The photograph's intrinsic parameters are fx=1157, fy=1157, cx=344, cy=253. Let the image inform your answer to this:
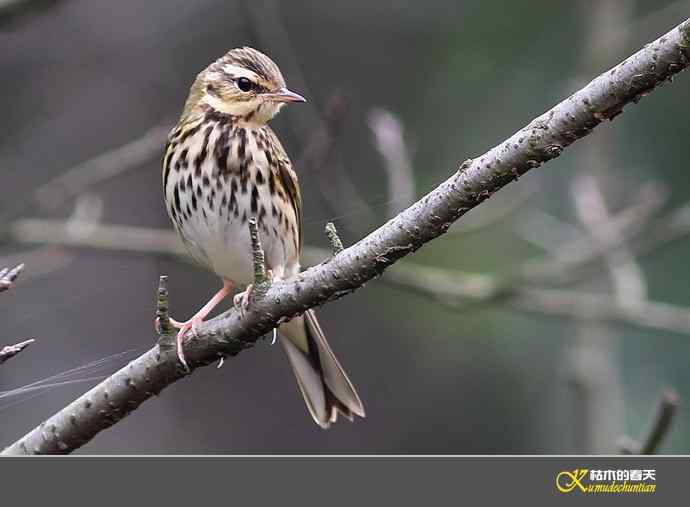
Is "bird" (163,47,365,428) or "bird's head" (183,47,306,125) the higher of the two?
"bird's head" (183,47,306,125)

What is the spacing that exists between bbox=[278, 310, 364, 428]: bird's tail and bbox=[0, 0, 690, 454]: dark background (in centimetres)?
275

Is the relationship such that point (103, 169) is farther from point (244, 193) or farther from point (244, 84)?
point (244, 193)

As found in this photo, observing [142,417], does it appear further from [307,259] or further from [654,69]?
[654,69]

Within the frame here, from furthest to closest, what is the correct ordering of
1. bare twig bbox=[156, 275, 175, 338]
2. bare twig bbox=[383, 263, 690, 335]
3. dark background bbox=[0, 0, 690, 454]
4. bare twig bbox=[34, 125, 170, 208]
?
dark background bbox=[0, 0, 690, 454]
bare twig bbox=[383, 263, 690, 335]
bare twig bbox=[34, 125, 170, 208]
bare twig bbox=[156, 275, 175, 338]

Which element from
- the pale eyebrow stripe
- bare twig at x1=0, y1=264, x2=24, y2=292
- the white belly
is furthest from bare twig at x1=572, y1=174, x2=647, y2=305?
bare twig at x1=0, y1=264, x2=24, y2=292

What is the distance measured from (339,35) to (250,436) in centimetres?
334

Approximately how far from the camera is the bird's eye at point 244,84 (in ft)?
15.7

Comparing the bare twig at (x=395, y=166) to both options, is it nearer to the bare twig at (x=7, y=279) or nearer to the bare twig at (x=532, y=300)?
the bare twig at (x=532, y=300)

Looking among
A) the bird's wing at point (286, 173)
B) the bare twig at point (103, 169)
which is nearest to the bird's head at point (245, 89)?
the bird's wing at point (286, 173)
